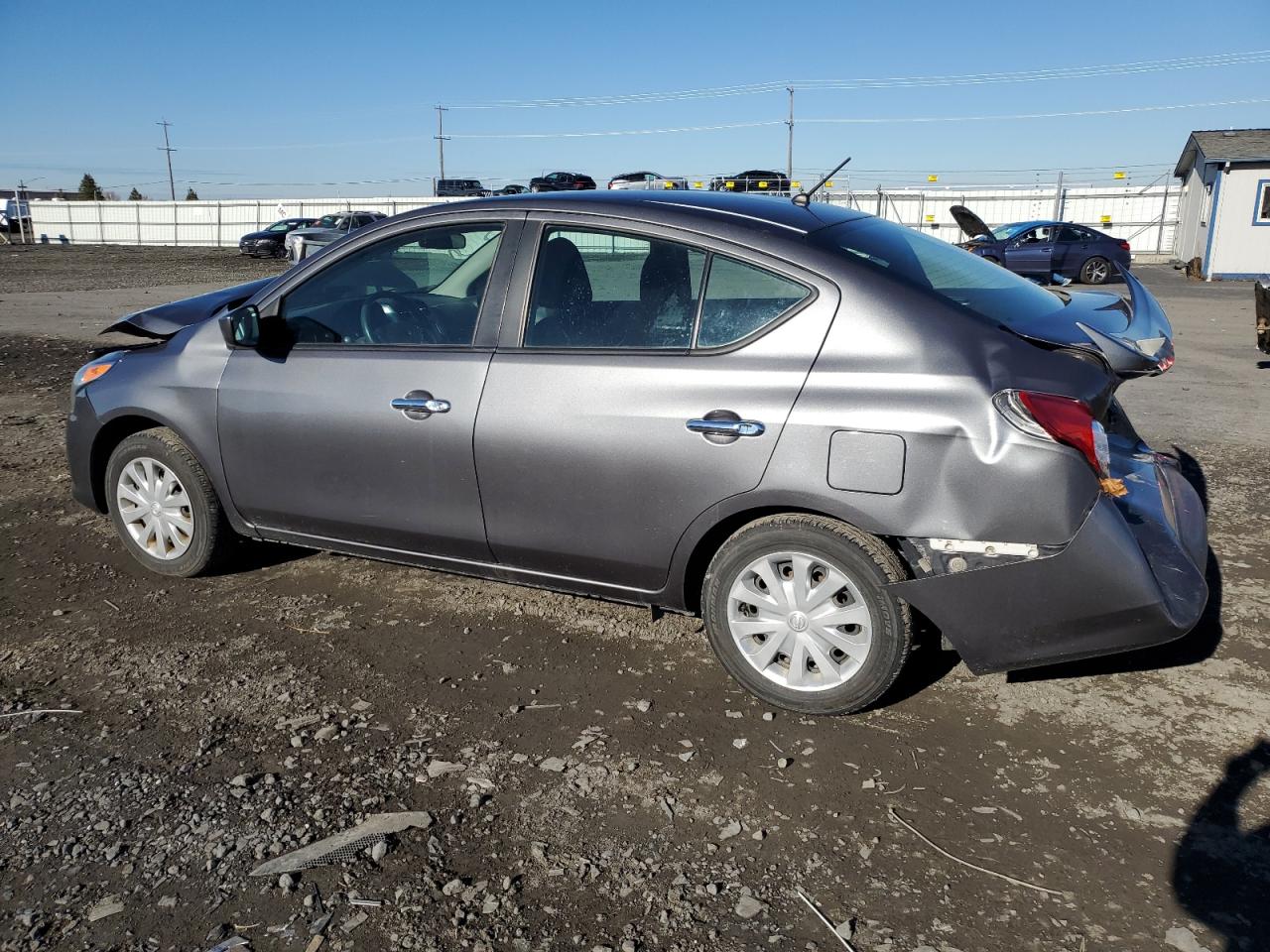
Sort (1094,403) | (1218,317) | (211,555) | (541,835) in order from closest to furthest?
(541,835)
(1094,403)
(211,555)
(1218,317)

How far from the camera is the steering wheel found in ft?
13.4

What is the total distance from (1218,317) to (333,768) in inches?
688

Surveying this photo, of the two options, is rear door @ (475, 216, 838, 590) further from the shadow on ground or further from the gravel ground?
the gravel ground

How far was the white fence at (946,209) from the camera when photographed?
37.4 metres

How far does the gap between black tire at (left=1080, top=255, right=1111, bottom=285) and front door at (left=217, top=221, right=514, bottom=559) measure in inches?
949

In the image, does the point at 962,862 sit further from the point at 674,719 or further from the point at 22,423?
the point at 22,423

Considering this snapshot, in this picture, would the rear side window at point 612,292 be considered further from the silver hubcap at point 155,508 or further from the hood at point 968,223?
the hood at point 968,223

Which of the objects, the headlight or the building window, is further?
the building window

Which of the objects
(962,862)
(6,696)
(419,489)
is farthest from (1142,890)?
(6,696)

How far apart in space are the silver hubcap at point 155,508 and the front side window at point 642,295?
202cm

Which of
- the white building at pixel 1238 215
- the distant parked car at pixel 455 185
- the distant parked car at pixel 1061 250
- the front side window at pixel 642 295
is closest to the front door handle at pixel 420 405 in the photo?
the front side window at pixel 642 295

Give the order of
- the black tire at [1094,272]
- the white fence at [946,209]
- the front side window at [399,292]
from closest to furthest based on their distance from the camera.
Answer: the front side window at [399,292], the black tire at [1094,272], the white fence at [946,209]

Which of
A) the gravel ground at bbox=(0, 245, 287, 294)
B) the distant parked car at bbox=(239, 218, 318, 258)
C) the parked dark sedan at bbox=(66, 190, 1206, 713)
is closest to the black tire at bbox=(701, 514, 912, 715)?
the parked dark sedan at bbox=(66, 190, 1206, 713)

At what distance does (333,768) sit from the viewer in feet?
10.5
